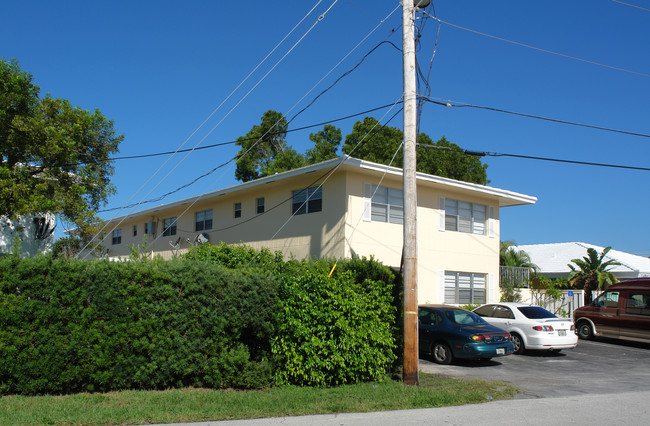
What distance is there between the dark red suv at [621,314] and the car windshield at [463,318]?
24.3ft

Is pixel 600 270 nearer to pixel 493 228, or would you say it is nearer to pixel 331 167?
pixel 493 228

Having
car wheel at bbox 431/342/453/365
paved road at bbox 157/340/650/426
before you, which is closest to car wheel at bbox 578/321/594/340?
paved road at bbox 157/340/650/426

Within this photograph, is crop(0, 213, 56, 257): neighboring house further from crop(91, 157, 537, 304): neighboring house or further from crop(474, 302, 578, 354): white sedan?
crop(474, 302, 578, 354): white sedan

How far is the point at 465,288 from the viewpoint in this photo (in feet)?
69.4

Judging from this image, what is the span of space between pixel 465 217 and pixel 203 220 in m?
11.2

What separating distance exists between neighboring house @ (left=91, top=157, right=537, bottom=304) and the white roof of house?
14.6 metres

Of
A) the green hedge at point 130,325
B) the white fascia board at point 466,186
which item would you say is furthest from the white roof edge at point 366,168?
the green hedge at point 130,325

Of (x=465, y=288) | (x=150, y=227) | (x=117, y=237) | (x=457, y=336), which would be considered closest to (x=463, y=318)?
(x=457, y=336)

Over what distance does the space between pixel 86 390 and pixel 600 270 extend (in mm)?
26169

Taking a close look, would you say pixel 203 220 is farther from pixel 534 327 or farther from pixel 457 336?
pixel 534 327

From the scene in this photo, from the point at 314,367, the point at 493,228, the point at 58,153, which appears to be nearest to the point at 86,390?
the point at 314,367

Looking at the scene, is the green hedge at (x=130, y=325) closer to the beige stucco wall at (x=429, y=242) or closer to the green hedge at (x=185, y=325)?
the green hedge at (x=185, y=325)

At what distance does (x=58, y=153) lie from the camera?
54.4ft

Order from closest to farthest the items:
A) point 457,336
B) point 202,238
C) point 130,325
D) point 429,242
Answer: point 130,325, point 457,336, point 429,242, point 202,238
